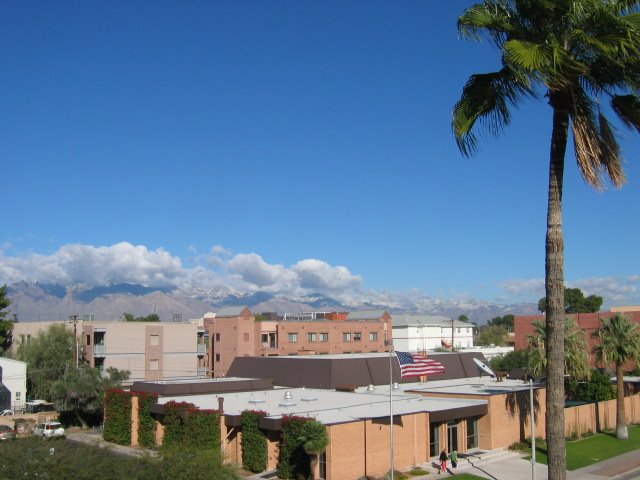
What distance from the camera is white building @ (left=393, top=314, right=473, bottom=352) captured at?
145 m

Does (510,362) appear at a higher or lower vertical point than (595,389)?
lower

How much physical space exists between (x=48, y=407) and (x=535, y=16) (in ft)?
233

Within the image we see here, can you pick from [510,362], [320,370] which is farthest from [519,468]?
[510,362]

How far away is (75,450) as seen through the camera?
21344mm

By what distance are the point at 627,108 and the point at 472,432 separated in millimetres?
33111

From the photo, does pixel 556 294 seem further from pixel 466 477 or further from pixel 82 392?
pixel 82 392

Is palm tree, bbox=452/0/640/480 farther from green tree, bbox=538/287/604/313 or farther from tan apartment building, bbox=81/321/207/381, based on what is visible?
green tree, bbox=538/287/604/313

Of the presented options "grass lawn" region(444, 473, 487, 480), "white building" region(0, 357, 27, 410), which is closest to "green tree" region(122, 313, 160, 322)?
"white building" region(0, 357, 27, 410)

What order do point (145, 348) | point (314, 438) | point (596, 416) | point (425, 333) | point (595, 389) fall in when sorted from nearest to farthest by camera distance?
point (314, 438)
point (596, 416)
point (595, 389)
point (145, 348)
point (425, 333)

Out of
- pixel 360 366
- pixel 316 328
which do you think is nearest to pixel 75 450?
pixel 360 366

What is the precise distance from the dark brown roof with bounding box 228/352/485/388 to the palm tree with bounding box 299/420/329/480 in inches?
843

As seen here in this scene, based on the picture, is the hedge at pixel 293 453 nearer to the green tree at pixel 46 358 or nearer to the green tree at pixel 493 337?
the green tree at pixel 46 358

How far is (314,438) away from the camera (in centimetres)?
3234

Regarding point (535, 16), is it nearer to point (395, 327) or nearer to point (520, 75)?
point (520, 75)
